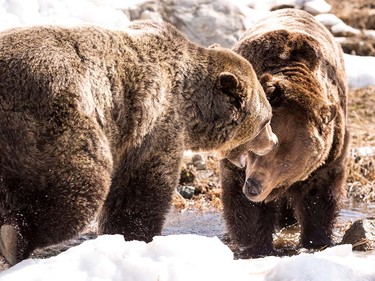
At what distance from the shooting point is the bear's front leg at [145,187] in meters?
6.50

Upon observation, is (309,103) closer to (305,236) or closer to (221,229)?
(305,236)

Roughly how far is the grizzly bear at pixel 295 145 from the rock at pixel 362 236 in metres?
0.37

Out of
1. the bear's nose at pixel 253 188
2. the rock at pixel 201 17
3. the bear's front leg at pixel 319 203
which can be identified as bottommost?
the rock at pixel 201 17

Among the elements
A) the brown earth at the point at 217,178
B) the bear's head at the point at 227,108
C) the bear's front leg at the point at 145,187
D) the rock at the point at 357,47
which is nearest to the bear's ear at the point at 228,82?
the bear's head at the point at 227,108

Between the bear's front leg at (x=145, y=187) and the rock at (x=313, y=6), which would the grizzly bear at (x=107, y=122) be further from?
the rock at (x=313, y=6)

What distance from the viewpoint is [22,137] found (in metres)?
5.49

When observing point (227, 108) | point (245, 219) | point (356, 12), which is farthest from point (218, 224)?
point (356, 12)

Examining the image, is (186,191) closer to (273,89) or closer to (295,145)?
(295,145)

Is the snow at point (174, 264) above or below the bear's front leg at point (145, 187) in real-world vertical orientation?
above

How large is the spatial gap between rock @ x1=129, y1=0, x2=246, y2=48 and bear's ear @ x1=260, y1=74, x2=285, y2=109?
7.76m

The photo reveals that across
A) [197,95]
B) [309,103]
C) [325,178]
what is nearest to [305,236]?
[325,178]

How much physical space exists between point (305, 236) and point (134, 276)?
376 centimetres

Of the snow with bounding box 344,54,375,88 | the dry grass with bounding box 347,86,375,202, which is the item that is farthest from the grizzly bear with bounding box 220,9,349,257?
the snow with bounding box 344,54,375,88

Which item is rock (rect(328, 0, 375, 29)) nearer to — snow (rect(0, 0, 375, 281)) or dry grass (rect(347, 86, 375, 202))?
dry grass (rect(347, 86, 375, 202))
